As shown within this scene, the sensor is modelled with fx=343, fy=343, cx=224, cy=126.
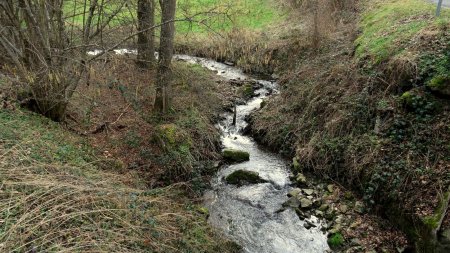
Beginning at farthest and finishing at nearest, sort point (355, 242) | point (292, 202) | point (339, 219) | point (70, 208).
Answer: point (292, 202), point (339, 219), point (355, 242), point (70, 208)

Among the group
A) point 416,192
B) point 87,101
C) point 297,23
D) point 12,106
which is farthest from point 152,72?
point 297,23

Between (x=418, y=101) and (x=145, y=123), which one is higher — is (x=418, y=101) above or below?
above

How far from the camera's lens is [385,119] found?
7.86 metres

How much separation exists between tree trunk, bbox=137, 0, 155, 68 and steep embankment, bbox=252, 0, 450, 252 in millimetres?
3871

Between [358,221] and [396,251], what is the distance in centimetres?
91

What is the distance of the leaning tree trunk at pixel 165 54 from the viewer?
855cm

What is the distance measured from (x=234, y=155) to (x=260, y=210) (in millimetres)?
2090

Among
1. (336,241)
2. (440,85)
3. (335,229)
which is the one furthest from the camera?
(440,85)

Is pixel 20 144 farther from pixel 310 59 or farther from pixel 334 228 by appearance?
pixel 310 59

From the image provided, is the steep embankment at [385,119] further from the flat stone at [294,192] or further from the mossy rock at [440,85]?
the flat stone at [294,192]

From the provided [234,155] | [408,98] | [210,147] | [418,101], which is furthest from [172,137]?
[418,101]

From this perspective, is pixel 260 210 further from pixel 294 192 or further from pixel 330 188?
pixel 330 188

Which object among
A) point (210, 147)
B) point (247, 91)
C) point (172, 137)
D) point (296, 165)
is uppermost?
point (247, 91)

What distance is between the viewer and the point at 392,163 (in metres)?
6.95
